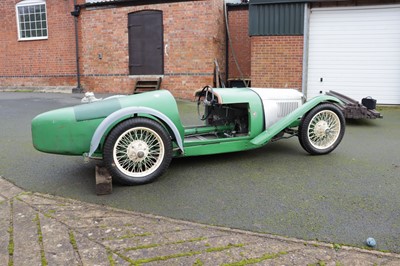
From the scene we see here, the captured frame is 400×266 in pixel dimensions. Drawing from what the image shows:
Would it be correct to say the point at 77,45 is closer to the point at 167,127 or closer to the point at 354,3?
the point at 354,3

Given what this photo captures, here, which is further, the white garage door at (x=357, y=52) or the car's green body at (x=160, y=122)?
the white garage door at (x=357, y=52)

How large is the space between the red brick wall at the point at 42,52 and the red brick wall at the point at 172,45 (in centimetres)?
116

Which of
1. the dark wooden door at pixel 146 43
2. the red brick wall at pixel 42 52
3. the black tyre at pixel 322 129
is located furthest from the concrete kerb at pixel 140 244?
the red brick wall at pixel 42 52

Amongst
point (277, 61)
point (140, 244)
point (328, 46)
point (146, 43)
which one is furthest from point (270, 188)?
point (146, 43)

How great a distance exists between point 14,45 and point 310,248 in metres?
17.9

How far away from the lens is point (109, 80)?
1503 cm

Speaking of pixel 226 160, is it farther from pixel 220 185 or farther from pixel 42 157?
pixel 42 157

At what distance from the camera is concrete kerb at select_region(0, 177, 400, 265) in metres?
2.77

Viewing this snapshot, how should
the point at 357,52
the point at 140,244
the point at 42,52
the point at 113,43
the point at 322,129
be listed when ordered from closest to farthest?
the point at 140,244 → the point at 322,129 → the point at 357,52 → the point at 113,43 → the point at 42,52

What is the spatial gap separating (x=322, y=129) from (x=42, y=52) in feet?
48.1

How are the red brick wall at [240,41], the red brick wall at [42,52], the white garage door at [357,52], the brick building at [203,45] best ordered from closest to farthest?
the white garage door at [357,52]
the brick building at [203,45]
the red brick wall at [240,41]
the red brick wall at [42,52]

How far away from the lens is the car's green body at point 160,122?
4.26 m

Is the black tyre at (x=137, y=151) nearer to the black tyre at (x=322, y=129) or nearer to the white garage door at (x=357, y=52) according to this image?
the black tyre at (x=322, y=129)

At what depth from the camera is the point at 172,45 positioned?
1370 cm
